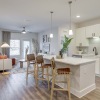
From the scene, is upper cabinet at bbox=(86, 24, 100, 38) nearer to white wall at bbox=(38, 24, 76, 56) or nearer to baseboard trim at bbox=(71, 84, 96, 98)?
white wall at bbox=(38, 24, 76, 56)

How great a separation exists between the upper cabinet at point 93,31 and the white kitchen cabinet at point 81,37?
254mm

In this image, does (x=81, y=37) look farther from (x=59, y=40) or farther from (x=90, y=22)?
(x=59, y=40)

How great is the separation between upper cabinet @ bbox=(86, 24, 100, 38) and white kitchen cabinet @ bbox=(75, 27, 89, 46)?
254 mm

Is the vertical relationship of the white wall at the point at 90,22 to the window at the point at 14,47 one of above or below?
above

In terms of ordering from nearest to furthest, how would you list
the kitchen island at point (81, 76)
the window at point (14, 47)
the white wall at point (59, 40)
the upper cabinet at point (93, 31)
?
the kitchen island at point (81, 76) < the upper cabinet at point (93, 31) < the white wall at point (59, 40) < the window at point (14, 47)

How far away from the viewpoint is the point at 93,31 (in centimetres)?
511

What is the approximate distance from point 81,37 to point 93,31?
2.60ft

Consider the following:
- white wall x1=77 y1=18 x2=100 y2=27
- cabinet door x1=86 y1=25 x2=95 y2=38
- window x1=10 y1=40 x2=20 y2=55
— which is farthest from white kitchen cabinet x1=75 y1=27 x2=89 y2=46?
window x1=10 y1=40 x2=20 y2=55

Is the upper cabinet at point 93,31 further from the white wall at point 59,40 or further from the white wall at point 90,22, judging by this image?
the white wall at point 59,40

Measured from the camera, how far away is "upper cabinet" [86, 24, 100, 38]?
16.2 feet

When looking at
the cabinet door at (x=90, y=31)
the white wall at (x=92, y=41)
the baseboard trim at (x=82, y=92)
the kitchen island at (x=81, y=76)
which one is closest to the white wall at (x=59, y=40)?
the white wall at (x=92, y=41)

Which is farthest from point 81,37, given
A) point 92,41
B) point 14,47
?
point 14,47

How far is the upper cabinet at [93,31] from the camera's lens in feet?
16.2

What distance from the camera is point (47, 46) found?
26.4ft
